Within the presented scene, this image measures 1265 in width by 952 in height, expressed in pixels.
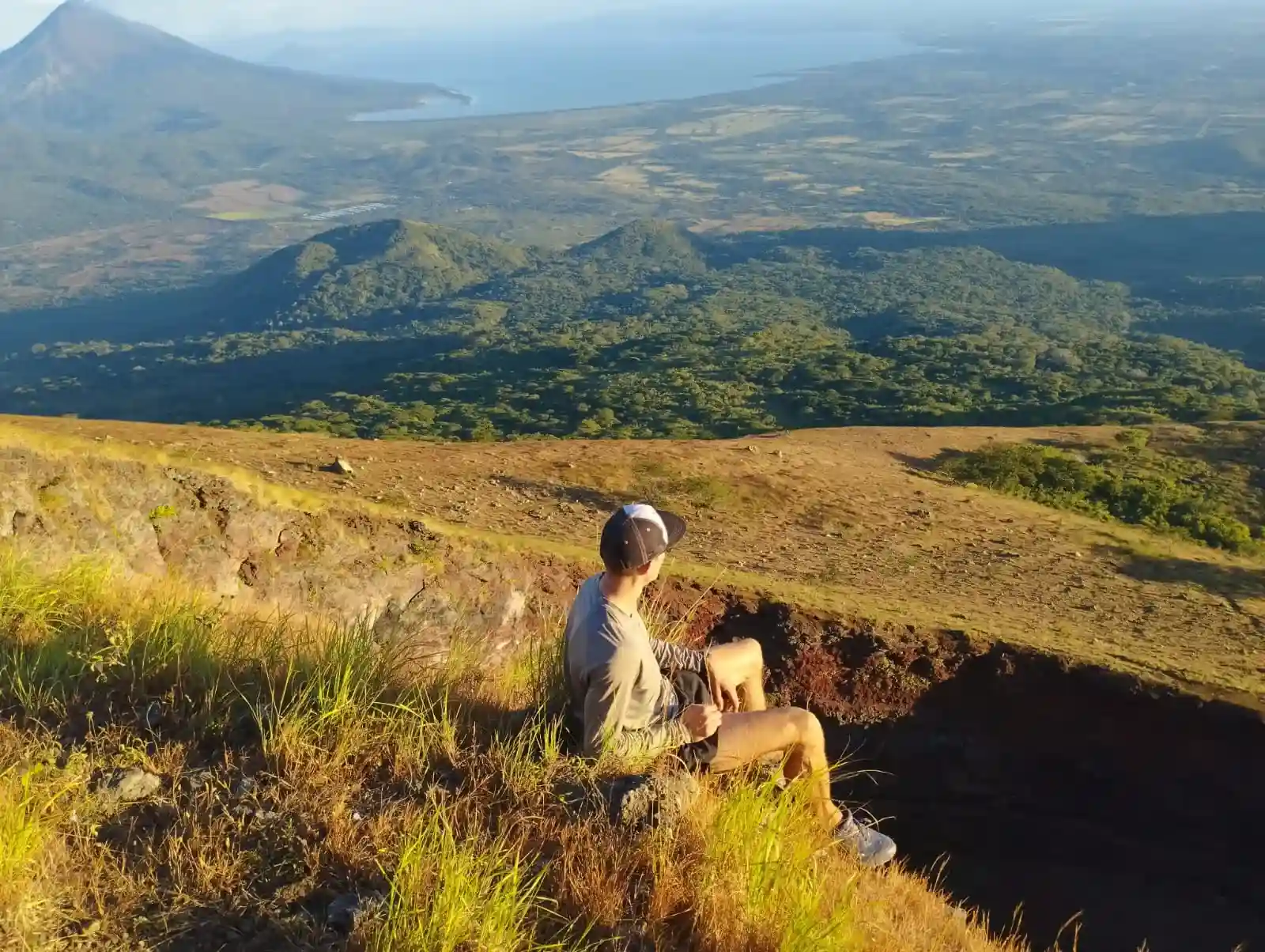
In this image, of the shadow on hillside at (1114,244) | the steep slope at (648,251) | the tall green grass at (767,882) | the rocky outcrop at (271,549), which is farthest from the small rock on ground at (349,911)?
the steep slope at (648,251)

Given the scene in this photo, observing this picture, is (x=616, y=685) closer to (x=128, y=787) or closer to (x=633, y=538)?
(x=633, y=538)

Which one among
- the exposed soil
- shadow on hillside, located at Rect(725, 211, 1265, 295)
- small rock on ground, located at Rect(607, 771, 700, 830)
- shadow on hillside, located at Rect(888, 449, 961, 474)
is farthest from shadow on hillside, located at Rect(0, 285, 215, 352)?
small rock on ground, located at Rect(607, 771, 700, 830)

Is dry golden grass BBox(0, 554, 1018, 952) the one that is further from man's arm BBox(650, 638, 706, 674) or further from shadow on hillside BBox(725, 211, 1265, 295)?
shadow on hillside BBox(725, 211, 1265, 295)

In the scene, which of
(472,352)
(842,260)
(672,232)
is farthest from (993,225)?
(472,352)

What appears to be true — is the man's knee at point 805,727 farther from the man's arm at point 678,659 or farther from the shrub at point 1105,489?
the shrub at point 1105,489

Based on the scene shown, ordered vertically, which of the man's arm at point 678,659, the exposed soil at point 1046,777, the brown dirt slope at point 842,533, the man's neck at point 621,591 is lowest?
the exposed soil at point 1046,777

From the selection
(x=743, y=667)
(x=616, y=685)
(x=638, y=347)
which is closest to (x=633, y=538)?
(x=616, y=685)

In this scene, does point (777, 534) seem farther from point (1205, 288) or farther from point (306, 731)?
point (1205, 288)
